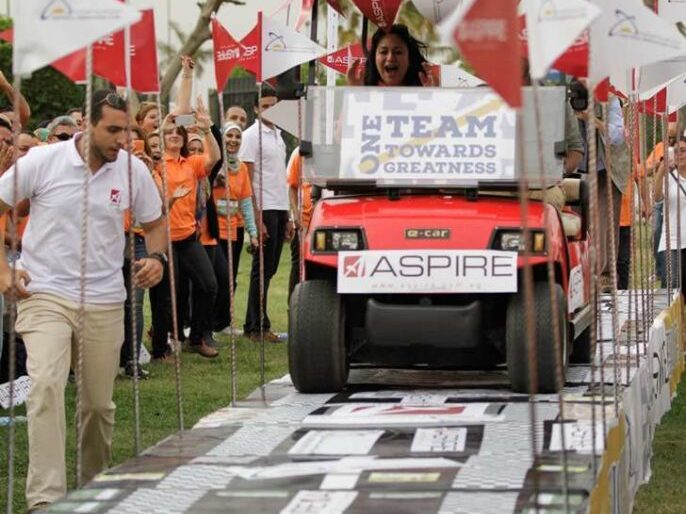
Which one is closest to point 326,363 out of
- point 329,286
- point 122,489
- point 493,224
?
point 329,286

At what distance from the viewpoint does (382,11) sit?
11047mm

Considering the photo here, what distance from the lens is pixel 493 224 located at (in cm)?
938

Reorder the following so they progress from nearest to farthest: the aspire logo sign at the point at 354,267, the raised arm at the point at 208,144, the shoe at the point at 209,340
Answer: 1. the aspire logo sign at the point at 354,267
2. the raised arm at the point at 208,144
3. the shoe at the point at 209,340

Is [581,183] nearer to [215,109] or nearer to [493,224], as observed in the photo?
[493,224]

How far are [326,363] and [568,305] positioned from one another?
1377mm

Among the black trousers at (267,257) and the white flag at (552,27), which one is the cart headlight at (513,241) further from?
the black trousers at (267,257)

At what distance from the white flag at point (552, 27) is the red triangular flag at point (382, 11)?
458 centimetres

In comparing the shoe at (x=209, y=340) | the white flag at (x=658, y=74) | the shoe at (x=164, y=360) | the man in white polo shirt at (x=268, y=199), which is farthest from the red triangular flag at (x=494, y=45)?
the man in white polo shirt at (x=268, y=199)

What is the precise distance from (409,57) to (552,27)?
173 inches

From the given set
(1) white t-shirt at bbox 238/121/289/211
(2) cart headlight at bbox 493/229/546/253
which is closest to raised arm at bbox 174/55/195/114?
(1) white t-shirt at bbox 238/121/289/211

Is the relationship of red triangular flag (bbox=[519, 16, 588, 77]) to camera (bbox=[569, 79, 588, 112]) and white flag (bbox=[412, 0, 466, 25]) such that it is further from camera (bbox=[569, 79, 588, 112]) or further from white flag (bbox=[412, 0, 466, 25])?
white flag (bbox=[412, 0, 466, 25])

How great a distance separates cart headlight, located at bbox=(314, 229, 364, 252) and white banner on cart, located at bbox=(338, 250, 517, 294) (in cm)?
15

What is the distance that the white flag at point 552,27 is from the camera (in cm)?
612

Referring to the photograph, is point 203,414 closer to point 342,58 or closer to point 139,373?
point 139,373
